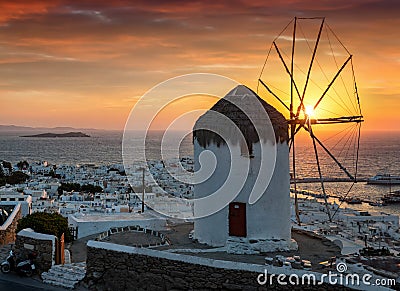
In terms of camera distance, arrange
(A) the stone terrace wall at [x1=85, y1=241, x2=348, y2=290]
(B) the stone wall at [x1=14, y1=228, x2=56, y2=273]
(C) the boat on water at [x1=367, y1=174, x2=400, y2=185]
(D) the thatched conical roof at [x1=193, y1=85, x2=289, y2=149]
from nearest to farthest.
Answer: (A) the stone terrace wall at [x1=85, y1=241, x2=348, y2=290], (B) the stone wall at [x1=14, y1=228, x2=56, y2=273], (D) the thatched conical roof at [x1=193, y1=85, x2=289, y2=149], (C) the boat on water at [x1=367, y1=174, x2=400, y2=185]

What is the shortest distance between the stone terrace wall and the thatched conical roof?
12.5 ft

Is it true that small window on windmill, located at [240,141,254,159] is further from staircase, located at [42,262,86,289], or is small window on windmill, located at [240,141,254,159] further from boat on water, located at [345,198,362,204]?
boat on water, located at [345,198,362,204]

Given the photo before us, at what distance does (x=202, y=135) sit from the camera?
1321 centimetres

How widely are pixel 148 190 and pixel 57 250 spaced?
3343 centimetres

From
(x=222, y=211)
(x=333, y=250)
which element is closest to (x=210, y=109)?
(x=222, y=211)

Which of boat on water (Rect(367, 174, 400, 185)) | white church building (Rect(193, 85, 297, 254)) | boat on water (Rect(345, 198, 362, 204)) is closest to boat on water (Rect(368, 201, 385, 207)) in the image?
boat on water (Rect(345, 198, 362, 204))

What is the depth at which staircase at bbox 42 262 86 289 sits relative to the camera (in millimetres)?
11287

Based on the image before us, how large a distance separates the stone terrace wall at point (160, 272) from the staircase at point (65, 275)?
367 mm

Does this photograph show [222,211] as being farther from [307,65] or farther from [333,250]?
[307,65]

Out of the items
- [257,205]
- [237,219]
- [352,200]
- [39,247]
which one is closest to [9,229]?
[39,247]

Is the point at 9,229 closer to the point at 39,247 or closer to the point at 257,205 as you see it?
the point at 39,247

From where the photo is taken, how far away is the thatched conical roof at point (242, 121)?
12.5m

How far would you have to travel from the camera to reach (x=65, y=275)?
11562mm

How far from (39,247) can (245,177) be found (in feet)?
17.7
